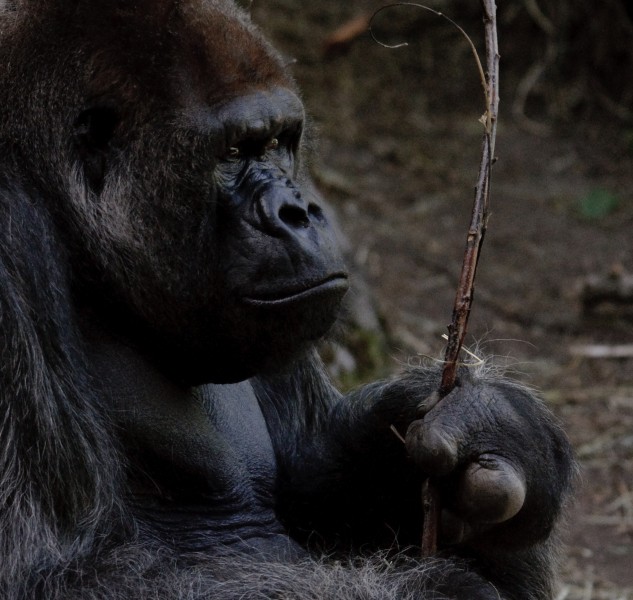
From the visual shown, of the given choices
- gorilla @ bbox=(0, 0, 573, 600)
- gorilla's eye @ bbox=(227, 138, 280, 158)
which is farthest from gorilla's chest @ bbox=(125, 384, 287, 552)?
gorilla's eye @ bbox=(227, 138, 280, 158)

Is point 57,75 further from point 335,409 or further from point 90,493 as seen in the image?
point 335,409

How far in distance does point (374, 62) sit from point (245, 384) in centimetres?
804

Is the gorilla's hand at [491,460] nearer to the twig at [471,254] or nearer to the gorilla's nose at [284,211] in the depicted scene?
the twig at [471,254]

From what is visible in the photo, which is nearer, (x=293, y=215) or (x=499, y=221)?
(x=293, y=215)

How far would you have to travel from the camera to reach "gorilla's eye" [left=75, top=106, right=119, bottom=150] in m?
3.28

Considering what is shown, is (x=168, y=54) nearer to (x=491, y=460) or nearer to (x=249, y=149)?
(x=249, y=149)

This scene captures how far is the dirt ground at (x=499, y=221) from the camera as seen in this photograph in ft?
22.9

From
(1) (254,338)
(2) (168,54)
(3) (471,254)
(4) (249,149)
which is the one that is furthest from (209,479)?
(2) (168,54)

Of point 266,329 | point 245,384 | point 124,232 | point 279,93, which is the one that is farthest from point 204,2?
point 245,384

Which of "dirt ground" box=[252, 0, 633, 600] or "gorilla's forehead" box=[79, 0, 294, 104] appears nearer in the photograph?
"gorilla's forehead" box=[79, 0, 294, 104]

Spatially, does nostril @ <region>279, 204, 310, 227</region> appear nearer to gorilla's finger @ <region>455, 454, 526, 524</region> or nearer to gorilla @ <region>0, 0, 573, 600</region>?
gorilla @ <region>0, 0, 573, 600</region>

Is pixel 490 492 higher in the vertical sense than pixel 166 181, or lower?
lower

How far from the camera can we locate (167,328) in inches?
133

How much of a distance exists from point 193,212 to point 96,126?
37 cm
